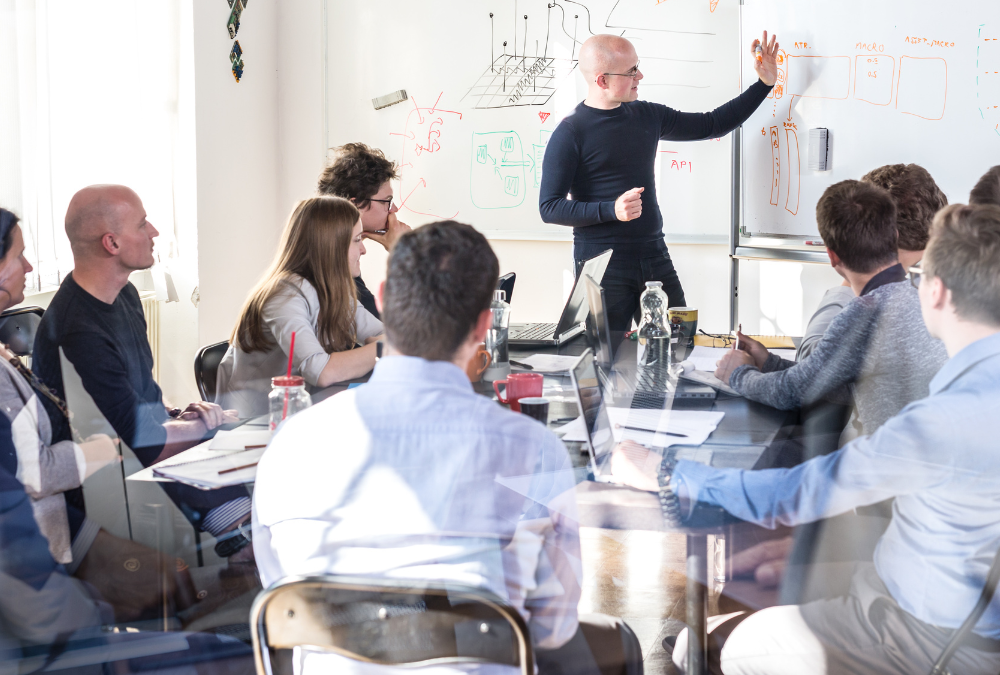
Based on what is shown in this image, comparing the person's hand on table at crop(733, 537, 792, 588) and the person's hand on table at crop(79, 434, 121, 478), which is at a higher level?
the person's hand on table at crop(79, 434, 121, 478)

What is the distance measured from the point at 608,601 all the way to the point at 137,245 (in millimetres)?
1487

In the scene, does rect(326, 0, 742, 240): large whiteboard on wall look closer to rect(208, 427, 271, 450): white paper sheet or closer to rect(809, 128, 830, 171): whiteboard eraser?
rect(809, 128, 830, 171): whiteboard eraser

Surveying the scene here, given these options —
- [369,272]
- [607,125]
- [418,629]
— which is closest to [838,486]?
[418,629]

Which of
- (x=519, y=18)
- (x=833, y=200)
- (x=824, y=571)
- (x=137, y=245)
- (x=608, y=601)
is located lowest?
(x=608, y=601)

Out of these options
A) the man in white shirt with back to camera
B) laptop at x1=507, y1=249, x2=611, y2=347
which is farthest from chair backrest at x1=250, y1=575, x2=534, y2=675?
laptop at x1=507, y1=249, x2=611, y2=347

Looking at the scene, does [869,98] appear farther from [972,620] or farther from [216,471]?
[216,471]

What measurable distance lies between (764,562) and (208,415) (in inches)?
44.8

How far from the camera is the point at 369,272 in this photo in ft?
13.5

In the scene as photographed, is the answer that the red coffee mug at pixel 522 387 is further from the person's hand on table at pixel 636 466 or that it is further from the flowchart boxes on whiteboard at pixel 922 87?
the flowchart boxes on whiteboard at pixel 922 87

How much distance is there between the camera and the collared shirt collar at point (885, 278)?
63.2 inches

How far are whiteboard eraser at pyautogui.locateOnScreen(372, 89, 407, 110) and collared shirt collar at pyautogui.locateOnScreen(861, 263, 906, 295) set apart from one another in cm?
289

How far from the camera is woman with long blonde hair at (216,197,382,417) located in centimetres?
197

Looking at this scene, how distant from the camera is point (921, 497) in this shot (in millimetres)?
1138

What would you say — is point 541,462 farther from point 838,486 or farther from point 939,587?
point 939,587
